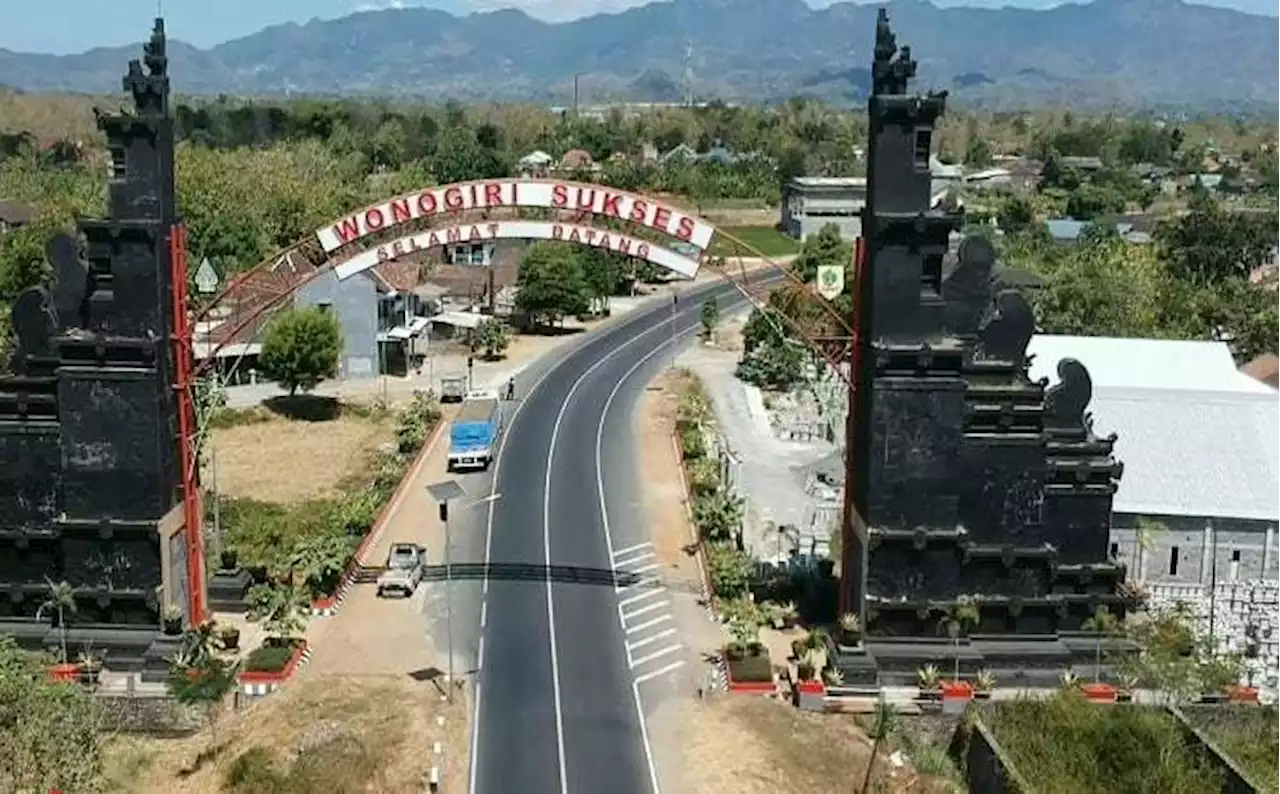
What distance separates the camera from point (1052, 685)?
3291 cm

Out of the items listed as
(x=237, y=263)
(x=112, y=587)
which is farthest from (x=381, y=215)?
(x=237, y=263)

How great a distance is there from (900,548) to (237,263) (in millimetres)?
63665

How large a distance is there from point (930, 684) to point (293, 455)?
104 ft

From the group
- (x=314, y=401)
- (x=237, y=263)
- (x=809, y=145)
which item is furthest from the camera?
(x=809, y=145)

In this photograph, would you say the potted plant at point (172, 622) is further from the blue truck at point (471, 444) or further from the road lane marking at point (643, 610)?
the blue truck at point (471, 444)

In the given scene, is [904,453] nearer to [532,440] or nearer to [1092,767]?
[1092,767]

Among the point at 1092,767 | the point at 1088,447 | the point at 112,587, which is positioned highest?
the point at 1088,447

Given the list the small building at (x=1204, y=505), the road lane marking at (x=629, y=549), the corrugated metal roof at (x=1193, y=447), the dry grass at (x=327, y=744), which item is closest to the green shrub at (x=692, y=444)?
the road lane marking at (x=629, y=549)

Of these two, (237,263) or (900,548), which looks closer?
(900,548)

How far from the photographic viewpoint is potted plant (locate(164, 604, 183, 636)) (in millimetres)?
33156

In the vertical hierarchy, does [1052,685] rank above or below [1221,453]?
below

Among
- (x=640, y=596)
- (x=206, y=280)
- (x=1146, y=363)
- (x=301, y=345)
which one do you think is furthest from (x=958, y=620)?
(x=206, y=280)

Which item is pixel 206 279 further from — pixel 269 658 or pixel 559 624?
pixel 269 658

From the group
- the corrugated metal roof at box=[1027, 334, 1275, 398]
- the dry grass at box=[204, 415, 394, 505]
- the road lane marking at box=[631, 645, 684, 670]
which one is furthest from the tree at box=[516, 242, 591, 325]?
the road lane marking at box=[631, 645, 684, 670]
